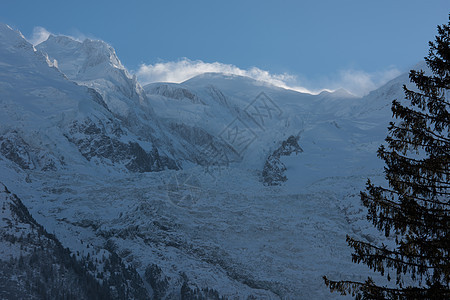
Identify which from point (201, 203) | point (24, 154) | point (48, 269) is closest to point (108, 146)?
point (24, 154)

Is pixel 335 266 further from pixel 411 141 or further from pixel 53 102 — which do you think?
pixel 53 102

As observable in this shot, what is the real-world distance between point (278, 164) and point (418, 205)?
5904 inches

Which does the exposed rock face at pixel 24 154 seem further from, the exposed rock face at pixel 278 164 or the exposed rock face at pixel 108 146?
the exposed rock face at pixel 278 164

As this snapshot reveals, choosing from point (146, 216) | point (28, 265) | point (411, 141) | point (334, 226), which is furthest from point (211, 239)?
point (411, 141)

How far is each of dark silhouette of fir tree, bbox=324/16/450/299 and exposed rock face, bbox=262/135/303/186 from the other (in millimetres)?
138021

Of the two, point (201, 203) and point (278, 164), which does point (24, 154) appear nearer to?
point (201, 203)

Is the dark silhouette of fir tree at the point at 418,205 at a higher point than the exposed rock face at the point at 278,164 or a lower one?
lower

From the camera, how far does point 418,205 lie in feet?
32.8

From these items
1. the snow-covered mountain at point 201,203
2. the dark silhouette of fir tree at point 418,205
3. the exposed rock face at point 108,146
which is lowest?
the dark silhouette of fir tree at point 418,205

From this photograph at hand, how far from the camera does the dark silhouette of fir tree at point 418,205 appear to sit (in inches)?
390

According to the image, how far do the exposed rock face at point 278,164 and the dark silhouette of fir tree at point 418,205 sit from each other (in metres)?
138

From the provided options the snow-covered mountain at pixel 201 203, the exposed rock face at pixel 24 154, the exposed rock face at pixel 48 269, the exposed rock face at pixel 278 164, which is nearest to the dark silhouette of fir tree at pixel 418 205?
the exposed rock face at pixel 48 269

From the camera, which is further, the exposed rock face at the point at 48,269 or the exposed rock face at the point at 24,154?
the exposed rock face at the point at 24,154

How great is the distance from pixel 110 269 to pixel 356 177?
71957mm
